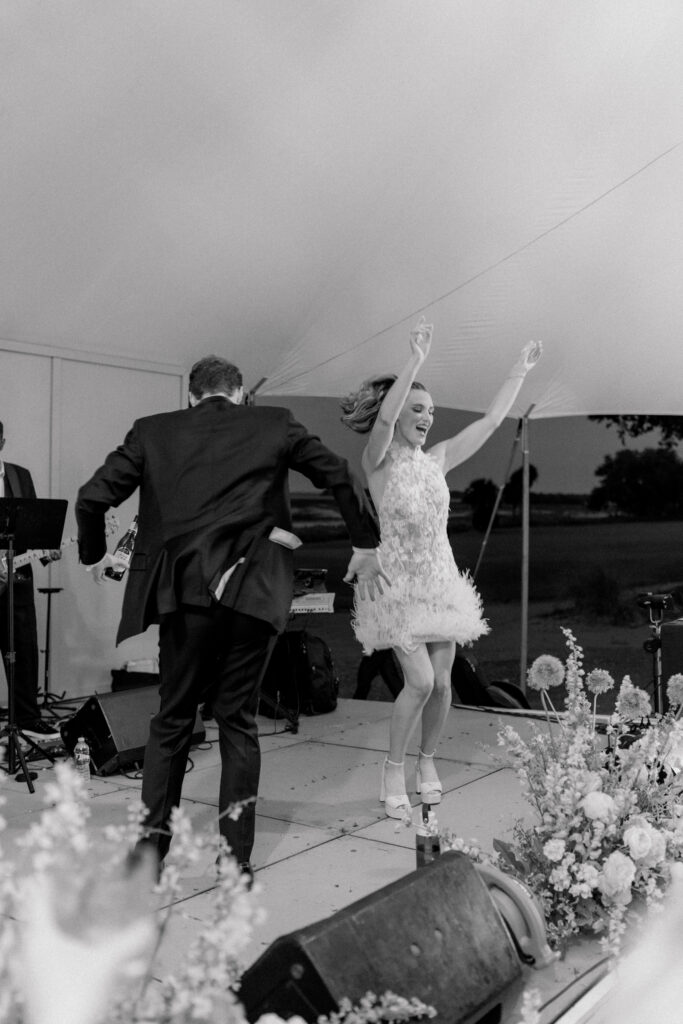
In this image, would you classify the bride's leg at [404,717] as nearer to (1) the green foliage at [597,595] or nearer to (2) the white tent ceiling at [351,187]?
(2) the white tent ceiling at [351,187]

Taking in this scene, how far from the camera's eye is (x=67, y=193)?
456cm

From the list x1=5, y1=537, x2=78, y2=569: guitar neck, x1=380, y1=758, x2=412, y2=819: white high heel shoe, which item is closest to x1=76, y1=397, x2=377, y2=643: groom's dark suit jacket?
x1=380, y1=758, x2=412, y2=819: white high heel shoe

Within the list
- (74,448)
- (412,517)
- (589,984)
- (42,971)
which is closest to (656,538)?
(74,448)

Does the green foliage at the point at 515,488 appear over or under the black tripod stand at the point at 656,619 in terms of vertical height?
over

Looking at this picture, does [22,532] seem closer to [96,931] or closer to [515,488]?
[96,931]

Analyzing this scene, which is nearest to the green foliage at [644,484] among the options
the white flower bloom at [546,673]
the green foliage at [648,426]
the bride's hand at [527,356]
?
the green foliage at [648,426]

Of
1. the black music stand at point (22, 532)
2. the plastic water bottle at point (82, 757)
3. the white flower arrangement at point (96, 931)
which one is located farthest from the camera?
the black music stand at point (22, 532)

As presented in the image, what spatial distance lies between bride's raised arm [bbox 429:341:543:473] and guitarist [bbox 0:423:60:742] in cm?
250

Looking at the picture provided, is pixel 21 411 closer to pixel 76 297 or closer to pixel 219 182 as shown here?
pixel 76 297

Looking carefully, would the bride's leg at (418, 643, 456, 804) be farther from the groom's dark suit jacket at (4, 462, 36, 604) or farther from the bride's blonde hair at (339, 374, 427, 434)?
the groom's dark suit jacket at (4, 462, 36, 604)

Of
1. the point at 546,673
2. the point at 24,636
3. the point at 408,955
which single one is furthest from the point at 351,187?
the point at 408,955

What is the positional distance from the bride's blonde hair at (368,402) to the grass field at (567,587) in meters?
10.8

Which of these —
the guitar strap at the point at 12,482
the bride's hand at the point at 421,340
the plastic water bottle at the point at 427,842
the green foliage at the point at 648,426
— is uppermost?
the green foliage at the point at 648,426

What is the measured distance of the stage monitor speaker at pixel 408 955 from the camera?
1.41 metres
